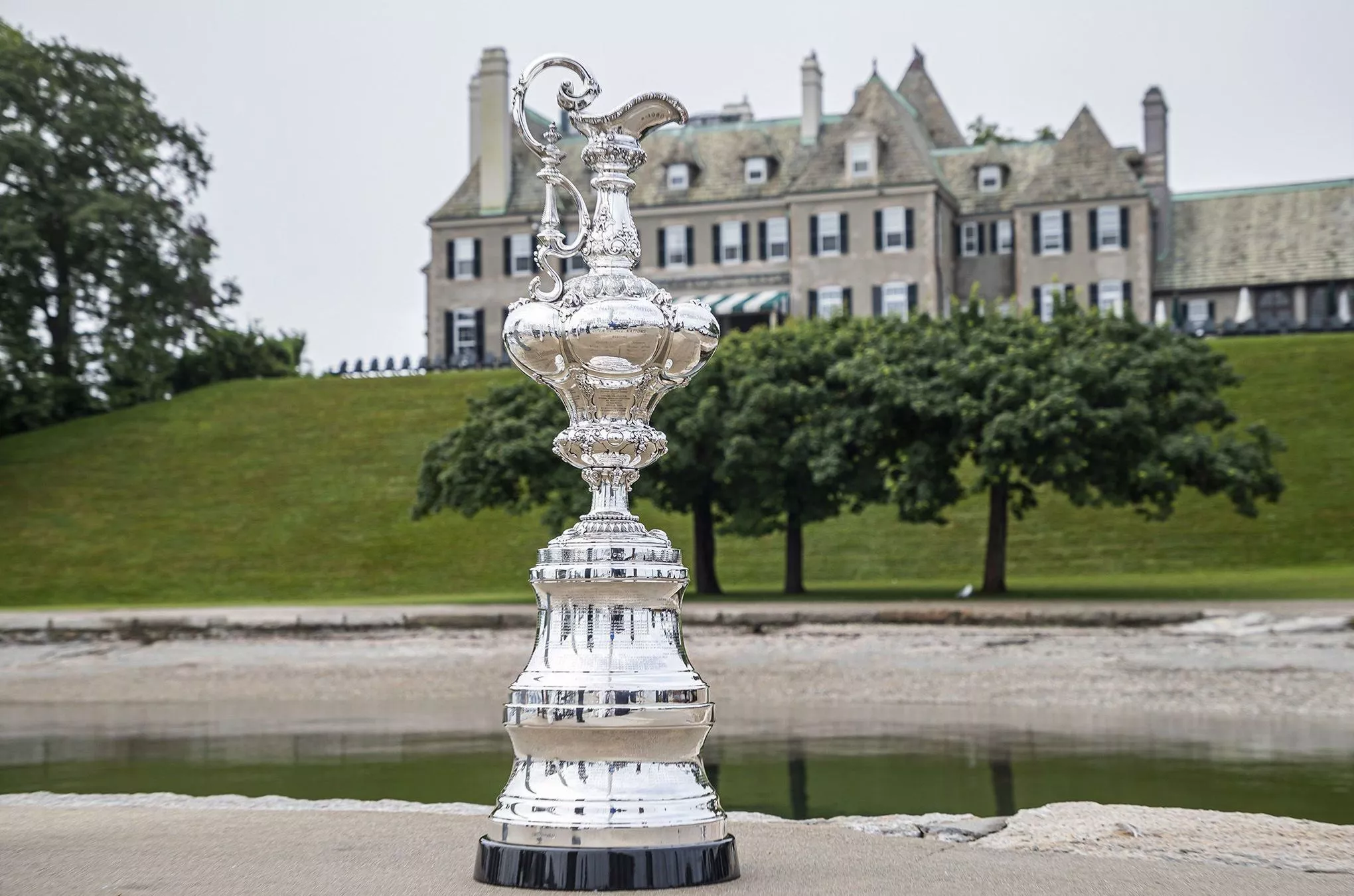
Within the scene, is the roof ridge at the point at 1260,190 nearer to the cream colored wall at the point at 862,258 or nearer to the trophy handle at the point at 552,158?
the cream colored wall at the point at 862,258

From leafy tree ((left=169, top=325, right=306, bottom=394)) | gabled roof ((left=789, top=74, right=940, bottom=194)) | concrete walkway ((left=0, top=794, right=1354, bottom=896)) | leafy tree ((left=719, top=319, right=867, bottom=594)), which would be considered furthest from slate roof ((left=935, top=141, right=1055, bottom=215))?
concrete walkway ((left=0, top=794, right=1354, bottom=896))

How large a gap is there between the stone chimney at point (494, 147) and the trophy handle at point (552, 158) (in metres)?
68.2

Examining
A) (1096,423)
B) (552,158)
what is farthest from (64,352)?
(552,158)

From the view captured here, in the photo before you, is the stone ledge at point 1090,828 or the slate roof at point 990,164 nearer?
the stone ledge at point 1090,828

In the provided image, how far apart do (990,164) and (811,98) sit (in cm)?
833

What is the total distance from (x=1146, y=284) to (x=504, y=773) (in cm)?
5998

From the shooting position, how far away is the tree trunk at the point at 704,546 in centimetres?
3428

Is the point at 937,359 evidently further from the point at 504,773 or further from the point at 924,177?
the point at 924,177

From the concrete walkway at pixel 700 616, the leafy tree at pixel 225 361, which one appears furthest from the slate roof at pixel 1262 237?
the concrete walkway at pixel 700 616

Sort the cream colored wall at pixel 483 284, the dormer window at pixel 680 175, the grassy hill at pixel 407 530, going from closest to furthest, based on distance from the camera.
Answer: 1. the grassy hill at pixel 407 530
2. the dormer window at pixel 680 175
3. the cream colored wall at pixel 483 284

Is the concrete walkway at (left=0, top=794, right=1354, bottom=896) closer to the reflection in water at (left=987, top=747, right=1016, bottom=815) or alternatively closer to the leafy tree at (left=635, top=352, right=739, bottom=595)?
the reflection in water at (left=987, top=747, right=1016, bottom=815)

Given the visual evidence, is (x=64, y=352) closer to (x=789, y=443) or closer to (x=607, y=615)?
(x=789, y=443)

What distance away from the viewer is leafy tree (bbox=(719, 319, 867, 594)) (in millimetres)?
31844

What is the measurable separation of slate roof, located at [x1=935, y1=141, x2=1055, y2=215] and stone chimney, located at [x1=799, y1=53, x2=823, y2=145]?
578cm
